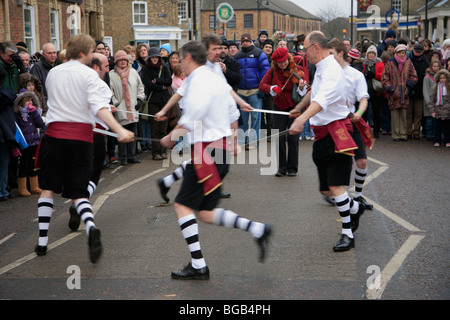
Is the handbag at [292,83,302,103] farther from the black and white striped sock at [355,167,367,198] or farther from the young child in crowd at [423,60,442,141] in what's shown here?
the young child in crowd at [423,60,442,141]

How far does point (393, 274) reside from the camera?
18.5 feet

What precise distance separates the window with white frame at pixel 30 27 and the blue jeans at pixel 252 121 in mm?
9639

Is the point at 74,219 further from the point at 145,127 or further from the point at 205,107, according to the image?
the point at 145,127

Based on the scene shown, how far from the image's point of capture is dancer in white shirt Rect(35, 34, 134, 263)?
6.19m

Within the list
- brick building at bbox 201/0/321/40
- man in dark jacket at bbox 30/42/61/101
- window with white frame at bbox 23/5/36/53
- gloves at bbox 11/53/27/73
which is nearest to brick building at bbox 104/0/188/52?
window with white frame at bbox 23/5/36/53

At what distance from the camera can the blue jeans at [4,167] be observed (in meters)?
9.42

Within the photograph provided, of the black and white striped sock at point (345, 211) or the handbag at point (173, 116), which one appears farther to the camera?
the handbag at point (173, 116)

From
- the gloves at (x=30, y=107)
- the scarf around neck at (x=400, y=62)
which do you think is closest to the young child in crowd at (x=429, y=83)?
the scarf around neck at (x=400, y=62)

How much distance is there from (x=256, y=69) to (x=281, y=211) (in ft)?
20.7

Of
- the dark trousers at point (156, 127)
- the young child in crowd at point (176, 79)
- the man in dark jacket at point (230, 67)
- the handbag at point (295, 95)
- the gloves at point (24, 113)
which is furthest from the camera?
the young child in crowd at point (176, 79)

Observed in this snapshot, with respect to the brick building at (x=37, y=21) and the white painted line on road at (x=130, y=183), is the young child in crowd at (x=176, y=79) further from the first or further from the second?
the brick building at (x=37, y=21)

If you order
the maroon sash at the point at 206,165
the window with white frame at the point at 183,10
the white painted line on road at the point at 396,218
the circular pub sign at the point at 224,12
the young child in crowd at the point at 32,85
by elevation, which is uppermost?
the window with white frame at the point at 183,10
